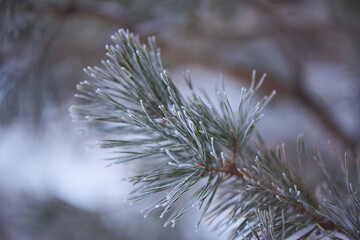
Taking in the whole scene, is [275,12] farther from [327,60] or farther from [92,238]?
[92,238]

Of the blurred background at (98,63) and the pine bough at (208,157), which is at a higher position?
the blurred background at (98,63)

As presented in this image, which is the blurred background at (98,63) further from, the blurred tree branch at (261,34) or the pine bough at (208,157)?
the pine bough at (208,157)

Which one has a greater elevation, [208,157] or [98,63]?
[98,63]

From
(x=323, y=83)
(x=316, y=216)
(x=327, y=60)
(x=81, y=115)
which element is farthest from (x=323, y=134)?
(x=81, y=115)

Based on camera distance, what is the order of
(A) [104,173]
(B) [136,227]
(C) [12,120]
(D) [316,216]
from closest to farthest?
(D) [316,216]
(C) [12,120]
(B) [136,227]
(A) [104,173]

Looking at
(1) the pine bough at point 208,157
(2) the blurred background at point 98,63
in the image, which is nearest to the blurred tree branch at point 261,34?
(2) the blurred background at point 98,63

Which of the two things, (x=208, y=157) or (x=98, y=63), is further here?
(x=98, y=63)

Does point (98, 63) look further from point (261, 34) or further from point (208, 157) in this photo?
point (208, 157)

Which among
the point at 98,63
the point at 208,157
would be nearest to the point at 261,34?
the point at 98,63
